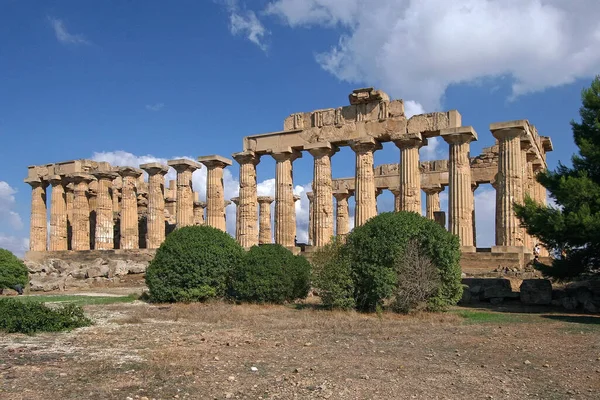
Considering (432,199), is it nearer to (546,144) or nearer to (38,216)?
(546,144)

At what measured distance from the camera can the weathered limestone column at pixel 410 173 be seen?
1034 inches

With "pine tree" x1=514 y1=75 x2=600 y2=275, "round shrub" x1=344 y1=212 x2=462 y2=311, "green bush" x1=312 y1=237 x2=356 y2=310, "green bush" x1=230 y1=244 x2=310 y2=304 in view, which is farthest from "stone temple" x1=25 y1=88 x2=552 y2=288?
"pine tree" x1=514 y1=75 x2=600 y2=275

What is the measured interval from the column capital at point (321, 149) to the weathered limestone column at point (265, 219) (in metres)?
10.8

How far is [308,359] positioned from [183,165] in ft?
86.5

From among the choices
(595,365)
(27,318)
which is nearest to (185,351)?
(27,318)

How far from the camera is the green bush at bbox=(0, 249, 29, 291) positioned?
2261 cm

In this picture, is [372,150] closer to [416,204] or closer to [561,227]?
[416,204]

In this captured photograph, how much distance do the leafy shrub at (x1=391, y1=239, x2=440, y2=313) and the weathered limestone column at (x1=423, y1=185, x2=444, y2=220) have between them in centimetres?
2175

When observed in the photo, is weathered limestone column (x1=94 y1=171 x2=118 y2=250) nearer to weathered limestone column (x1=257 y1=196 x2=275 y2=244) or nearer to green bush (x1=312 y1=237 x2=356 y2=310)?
weathered limestone column (x1=257 y1=196 x2=275 y2=244)

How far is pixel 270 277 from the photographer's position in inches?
678

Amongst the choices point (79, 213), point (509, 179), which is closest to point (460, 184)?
point (509, 179)

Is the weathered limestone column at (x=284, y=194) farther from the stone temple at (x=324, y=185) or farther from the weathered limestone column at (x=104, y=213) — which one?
the weathered limestone column at (x=104, y=213)

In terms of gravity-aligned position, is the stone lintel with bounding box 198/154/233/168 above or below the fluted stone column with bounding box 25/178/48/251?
above

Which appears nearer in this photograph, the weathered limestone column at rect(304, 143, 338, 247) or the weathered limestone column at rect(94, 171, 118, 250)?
the weathered limestone column at rect(304, 143, 338, 247)
